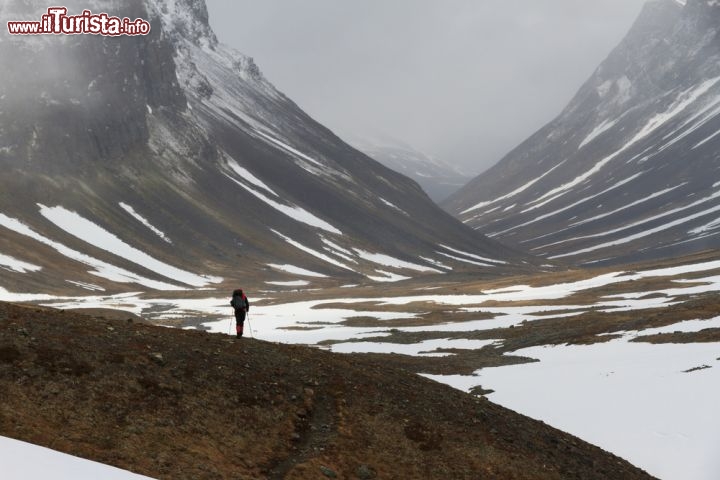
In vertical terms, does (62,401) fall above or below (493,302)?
below

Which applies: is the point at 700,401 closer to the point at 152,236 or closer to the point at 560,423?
the point at 560,423

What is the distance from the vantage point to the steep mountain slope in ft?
63.1

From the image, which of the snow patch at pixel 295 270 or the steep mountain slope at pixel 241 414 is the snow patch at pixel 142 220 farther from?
the steep mountain slope at pixel 241 414

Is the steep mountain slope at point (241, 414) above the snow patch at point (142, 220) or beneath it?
beneath

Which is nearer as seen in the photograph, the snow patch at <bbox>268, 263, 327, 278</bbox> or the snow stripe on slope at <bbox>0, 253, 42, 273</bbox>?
the snow stripe on slope at <bbox>0, 253, 42, 273</bbox>

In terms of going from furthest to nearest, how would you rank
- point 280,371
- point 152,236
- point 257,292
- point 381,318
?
point 152,236
point 257,292
point 381,318
point 280,371

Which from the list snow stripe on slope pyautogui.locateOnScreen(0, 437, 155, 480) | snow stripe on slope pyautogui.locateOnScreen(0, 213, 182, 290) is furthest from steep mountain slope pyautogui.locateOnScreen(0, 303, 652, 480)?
snow stripe on slope pyautogui.locateOnScreen(0, 213, 182, 290)

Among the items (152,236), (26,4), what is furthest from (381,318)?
(26,4)

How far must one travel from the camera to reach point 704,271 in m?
106

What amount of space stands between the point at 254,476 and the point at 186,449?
82.5 inches

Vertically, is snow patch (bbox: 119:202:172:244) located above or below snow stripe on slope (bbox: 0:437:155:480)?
above

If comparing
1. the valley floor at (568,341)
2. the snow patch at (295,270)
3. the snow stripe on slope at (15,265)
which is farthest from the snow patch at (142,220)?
the valley floor at (568,341)

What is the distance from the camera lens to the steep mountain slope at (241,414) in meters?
19.2

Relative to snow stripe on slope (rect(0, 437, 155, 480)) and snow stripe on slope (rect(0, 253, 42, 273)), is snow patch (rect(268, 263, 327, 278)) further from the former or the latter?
snow stripe on slope (rect(0, 437, 155, 480))
